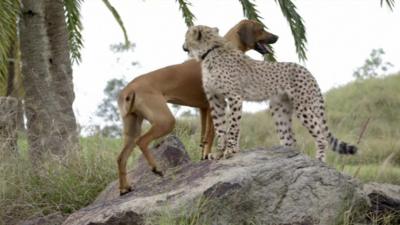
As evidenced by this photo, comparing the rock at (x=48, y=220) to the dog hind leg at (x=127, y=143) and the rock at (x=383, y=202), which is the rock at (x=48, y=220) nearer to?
the dog hind leg at (x=127, y=143)

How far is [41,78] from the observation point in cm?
1216

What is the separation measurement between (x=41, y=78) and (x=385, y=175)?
4.70 meters

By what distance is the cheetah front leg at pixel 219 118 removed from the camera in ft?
27.9

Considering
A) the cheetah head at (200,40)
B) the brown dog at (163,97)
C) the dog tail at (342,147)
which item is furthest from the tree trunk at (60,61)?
the dog tail at (342,147)

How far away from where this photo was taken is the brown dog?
835 centimetres

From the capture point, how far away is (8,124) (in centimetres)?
1064

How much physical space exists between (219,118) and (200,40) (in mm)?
874

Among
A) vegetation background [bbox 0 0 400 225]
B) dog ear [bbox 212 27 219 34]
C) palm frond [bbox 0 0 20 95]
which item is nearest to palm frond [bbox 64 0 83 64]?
vegetation background [bbox 0 0 400 225]

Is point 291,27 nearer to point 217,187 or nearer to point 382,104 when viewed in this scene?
point 217,187

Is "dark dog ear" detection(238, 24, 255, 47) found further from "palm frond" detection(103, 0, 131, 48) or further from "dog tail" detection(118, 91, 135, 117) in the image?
"palm frond" detection(103, 0, 131, 48)

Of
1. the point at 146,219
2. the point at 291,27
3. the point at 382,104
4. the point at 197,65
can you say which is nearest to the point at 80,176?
the point at 197,65

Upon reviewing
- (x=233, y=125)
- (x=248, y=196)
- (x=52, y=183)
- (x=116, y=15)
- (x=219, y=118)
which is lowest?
(x=248, y=196)

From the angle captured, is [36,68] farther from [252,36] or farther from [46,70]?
[252,36]

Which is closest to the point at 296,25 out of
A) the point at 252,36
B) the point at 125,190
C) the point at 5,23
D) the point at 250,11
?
the point at 250,11
